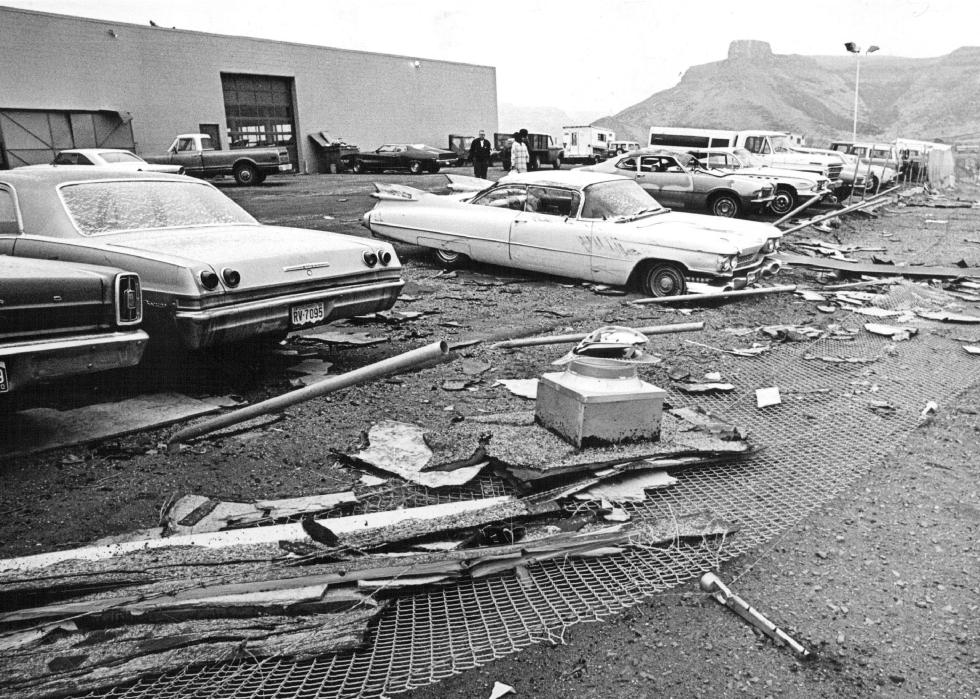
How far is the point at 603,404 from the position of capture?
3518 millimetres

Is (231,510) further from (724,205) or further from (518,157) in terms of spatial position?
(518,157)

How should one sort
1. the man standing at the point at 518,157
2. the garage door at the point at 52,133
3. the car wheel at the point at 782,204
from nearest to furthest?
the car wheel at the point at 782,204 < the man standing at the point at 518,157 < the garage door at the point at 52,133

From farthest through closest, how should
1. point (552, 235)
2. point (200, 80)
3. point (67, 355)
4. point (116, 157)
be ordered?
point (200, 80), point (116, 157), point (552, 235), point (67, 355)

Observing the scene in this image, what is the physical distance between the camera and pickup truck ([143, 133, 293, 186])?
21.5m

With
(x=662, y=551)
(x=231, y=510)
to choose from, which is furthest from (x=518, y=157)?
(x=662, y=551)

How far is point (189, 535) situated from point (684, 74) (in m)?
178

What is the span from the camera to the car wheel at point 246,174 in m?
21.9

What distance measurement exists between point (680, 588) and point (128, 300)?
324 centimetres

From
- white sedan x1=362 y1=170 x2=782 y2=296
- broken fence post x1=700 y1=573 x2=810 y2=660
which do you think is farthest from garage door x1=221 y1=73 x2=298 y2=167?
broken fence post x1=700 y1=573 x2=810 y2=660

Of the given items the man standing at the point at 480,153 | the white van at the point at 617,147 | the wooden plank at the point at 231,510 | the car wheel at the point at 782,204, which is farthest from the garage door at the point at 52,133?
the wooden plank at the point at 231,510

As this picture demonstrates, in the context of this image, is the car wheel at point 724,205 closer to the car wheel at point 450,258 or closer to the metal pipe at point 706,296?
the metal pipe at point 706,296

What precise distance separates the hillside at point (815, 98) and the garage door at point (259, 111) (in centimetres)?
8014

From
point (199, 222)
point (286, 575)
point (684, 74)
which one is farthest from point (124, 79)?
point (684, 74)

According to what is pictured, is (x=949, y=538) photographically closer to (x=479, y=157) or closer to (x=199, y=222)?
(x=199, y=222)
